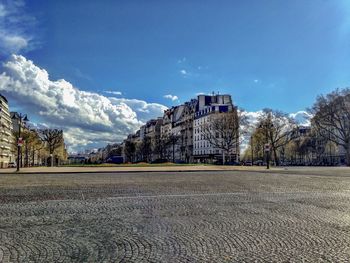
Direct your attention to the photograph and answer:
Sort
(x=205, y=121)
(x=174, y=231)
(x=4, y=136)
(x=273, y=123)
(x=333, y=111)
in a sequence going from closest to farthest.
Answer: (x=174, y=231)
(x=333, y=111)
(x=273, y=123)
(x=4, y=136)
(x=205, y=121)

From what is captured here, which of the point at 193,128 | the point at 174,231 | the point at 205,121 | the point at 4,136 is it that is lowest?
the point at 174,231

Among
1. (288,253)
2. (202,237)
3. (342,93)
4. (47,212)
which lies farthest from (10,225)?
(342,93)

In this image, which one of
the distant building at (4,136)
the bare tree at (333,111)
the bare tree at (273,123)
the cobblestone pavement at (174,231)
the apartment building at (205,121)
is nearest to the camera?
the cobblestone pavement at (174,231)

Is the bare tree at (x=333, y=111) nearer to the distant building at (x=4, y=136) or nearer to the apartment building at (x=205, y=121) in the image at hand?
the apartment building at (x=205, y=121)

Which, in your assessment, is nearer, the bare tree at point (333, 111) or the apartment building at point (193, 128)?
the bare tree at point (333, 111)

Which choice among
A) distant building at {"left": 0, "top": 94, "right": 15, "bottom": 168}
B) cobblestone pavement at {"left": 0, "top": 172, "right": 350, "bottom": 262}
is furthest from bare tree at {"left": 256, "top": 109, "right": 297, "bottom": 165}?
cobblestone pavement at {"left": 0, "top": 172, "right": 350, "bottom": 262}

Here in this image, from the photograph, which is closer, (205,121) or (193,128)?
(205,121)

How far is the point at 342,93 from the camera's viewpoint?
7556 cm

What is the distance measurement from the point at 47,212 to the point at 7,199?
3989 millimetres

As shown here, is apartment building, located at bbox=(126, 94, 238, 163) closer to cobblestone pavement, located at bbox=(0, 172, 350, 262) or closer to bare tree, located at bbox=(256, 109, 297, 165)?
bare tree, located at bbox=(256, 109, 297, 165)

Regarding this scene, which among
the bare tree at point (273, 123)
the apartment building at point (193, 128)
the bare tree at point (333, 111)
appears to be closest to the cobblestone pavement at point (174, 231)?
the bare tree at point (333, 111)

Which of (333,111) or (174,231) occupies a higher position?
(333,111)

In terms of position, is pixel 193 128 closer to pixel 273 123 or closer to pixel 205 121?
pixel 205 121

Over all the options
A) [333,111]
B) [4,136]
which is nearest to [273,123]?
[333,111]
